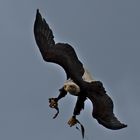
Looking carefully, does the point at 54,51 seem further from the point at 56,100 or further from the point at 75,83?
the point at 75,83

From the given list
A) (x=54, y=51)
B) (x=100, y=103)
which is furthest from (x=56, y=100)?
(x=54, y=51)

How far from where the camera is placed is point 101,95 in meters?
52.5

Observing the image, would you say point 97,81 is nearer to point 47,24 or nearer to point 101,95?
point 101,95

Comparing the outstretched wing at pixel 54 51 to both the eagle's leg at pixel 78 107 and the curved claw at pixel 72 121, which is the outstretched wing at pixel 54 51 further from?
the curved claw at pixel 72 121

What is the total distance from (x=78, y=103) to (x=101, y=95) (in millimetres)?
2036

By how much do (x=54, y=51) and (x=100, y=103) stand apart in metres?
6.18

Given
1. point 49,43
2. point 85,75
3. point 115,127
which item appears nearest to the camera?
point 115,127

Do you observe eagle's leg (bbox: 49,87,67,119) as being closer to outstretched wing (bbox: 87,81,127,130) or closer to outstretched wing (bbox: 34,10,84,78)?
outstretched wing (bbox: 34,10,84,78)

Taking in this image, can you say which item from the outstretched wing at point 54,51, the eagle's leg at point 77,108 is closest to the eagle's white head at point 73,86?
the outstretched wing at point 54,51

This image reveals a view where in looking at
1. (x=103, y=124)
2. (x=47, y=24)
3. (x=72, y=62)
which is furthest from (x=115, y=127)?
(x=47, y=24)

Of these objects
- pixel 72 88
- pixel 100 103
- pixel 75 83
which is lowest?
pixel 100 103

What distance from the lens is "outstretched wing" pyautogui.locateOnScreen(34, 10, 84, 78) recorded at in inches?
2164

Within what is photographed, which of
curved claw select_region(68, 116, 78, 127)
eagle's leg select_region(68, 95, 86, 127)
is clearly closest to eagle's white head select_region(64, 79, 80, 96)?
eagle's leg select_region(68, 95, 86, 127)

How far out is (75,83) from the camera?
53.3m
